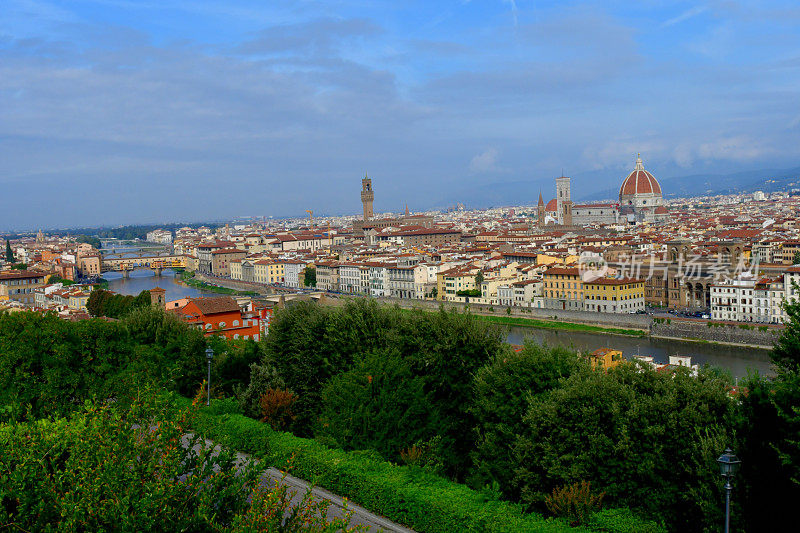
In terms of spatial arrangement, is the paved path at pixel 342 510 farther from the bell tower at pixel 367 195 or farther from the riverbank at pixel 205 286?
the bell tower at pixel 367 195

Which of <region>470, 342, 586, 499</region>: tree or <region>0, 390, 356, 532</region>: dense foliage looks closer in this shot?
<region>0, 390, 356, 532</region>: dense foliage

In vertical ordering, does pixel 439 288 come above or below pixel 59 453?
below

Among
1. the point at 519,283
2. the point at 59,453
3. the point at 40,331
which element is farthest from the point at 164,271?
the point at 59,453

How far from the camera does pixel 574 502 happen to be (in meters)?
4.81

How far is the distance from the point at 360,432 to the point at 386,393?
0.42 metres

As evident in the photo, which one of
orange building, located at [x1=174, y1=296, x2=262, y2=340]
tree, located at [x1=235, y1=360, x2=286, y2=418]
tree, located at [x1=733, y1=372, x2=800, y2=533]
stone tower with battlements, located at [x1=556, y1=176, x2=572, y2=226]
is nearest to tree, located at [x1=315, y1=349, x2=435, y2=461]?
tree, located at [x1=235, y1=360, x2=286, y2=418]

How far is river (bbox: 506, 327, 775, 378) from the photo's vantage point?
16.5 metres

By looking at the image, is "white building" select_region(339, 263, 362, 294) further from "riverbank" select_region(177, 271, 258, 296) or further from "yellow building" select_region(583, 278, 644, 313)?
"yellow building" select_region(583, 278, 644, 313)

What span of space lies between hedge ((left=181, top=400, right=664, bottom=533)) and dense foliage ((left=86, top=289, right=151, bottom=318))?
1371cm

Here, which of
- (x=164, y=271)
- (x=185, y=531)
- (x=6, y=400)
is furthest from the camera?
(x=164, y=271)

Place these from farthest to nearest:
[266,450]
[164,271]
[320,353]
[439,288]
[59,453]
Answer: [164,271] → [439,288] → [320,353] → [266,450] → [59,453]

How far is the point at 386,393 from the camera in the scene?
656 cm

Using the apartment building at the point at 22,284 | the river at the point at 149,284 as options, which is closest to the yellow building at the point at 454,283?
the river at the point at 149,284

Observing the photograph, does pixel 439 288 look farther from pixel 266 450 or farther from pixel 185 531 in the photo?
pixel 185 531
